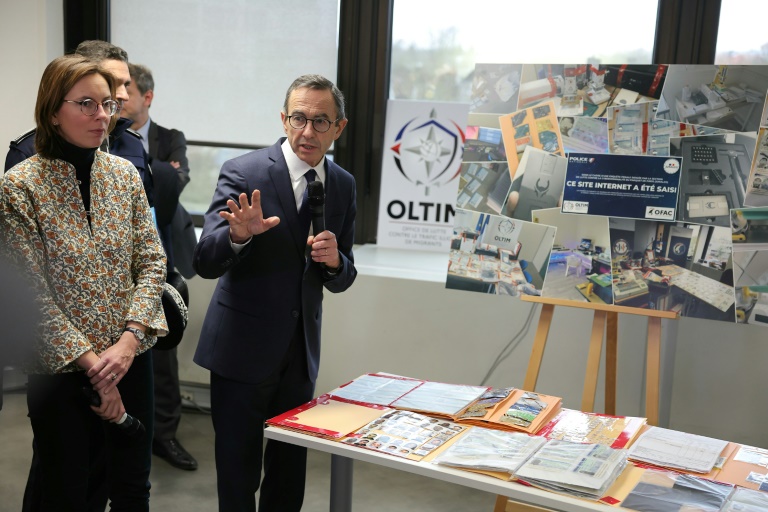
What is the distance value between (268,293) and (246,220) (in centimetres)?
28

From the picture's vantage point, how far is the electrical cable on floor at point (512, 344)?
12.6 feet

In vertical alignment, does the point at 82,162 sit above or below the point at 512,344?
above

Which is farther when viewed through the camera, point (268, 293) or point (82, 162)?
point (268, 293)

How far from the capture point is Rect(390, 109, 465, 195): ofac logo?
13.5 feet

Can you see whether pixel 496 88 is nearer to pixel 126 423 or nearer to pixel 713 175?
pixel 713 175

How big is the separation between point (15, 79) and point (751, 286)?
158 inches

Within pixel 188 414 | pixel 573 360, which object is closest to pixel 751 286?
pixel 573 360

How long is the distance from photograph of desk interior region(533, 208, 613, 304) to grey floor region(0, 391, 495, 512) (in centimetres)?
110

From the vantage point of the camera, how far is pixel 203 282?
4312mm

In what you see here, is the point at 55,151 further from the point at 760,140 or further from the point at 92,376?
the point at 760,140

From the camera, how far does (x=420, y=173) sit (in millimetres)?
4164

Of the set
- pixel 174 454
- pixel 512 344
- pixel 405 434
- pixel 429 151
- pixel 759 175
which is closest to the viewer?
pixel 405 434

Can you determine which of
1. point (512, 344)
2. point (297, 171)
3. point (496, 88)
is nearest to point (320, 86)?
point (297, 171)

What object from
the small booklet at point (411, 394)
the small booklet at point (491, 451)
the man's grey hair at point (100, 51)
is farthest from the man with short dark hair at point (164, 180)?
the small booklet at point (491, 451)
